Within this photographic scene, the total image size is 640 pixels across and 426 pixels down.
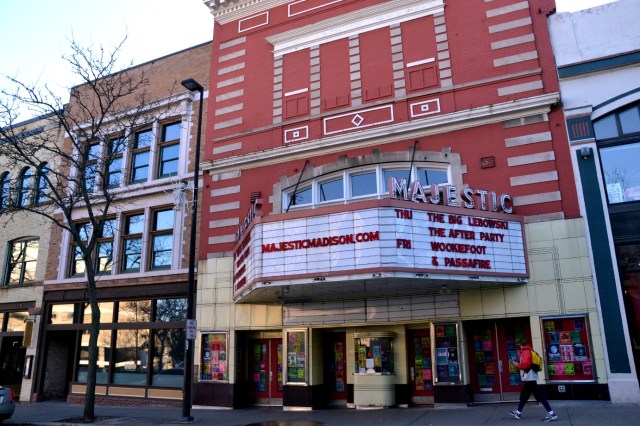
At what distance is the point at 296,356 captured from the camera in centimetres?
1792

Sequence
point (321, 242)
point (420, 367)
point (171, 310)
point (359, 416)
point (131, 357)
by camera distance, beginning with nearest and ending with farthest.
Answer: point (321, 242) → point (359, 416) → point (420, 367) → point (171, 310) → point (131, 357)

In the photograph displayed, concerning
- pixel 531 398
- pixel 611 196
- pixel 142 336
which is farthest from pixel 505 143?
pixel 142 336

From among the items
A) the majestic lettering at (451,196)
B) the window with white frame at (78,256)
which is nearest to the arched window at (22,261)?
the window with white frame at (78,256)

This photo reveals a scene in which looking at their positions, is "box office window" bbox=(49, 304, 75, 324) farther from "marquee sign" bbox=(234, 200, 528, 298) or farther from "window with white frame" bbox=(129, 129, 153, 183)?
"marquee sign" bbox=(234, 200, 528, 298)

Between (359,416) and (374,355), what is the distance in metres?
2.39

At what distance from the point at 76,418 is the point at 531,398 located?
13681 millimetres

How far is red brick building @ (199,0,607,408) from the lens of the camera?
14336mm

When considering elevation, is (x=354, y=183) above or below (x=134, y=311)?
above

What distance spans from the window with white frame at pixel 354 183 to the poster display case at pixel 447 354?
15.1 ft

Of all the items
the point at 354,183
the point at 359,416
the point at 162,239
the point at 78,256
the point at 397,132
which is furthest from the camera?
the point at 78,256

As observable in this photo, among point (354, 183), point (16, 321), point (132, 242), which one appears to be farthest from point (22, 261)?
point (354, 183)

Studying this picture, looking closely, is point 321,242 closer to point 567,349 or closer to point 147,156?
point 567,349

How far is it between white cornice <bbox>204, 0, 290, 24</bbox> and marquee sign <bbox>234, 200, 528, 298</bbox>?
36.3 ft

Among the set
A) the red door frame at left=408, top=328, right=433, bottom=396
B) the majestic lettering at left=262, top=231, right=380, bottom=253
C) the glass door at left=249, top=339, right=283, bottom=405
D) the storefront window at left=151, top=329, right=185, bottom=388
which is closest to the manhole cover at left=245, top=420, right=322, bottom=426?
the glass door at left=249, top=339, right=283, bottom=405
